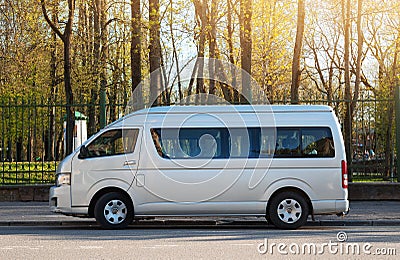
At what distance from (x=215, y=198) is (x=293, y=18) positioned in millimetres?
23940

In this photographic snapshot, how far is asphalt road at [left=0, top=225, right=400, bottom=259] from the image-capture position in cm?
1066

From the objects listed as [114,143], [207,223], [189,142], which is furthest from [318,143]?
[114,143]

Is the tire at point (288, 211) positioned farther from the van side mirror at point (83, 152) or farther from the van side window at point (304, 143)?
the van side mirror at point (83, 152)

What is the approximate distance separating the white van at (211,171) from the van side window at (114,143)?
19 millimetres

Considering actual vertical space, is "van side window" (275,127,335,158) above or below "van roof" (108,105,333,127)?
below

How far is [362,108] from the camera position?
20172 mm

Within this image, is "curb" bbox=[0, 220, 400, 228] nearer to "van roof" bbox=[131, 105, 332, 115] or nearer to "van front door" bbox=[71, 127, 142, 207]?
"van front door" bbox=[71, 127, 142, 207]

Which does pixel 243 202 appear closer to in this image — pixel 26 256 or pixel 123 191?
pixel 123 191

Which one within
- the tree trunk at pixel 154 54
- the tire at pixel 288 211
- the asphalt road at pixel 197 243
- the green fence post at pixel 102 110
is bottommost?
the asphalt road at pixel 197 243

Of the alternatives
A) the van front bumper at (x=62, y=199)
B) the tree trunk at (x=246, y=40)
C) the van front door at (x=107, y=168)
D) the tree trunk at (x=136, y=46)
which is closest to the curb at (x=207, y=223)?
the van front bumper at (x=62, y=199)

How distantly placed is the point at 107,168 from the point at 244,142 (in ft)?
8.77

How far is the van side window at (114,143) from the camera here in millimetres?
14727

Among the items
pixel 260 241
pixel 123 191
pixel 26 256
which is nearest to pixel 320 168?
pixel 260 241

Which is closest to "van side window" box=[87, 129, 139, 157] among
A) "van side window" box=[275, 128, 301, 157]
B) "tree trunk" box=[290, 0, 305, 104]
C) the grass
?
"van side window" box=[275, 128, 301, 157]
